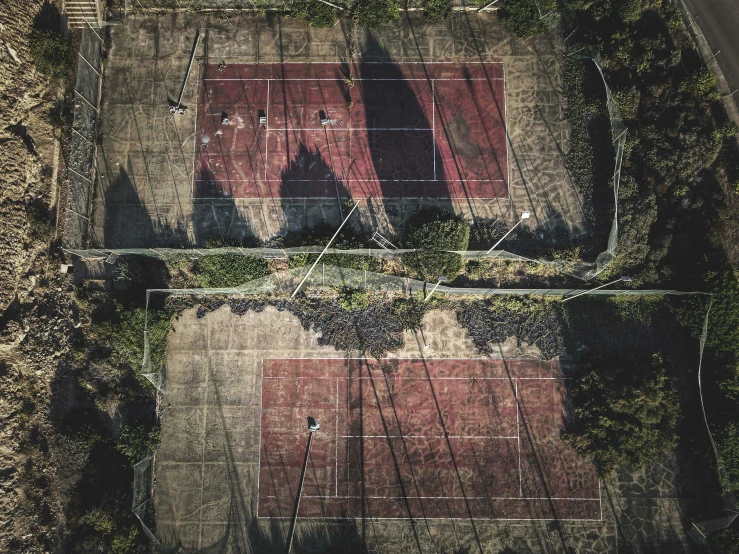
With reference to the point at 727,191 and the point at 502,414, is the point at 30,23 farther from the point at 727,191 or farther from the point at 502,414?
the point at 727,191

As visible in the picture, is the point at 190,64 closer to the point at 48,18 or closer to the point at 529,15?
the point at 48,18

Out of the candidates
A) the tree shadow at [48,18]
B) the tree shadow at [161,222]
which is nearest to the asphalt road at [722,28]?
the tree shadow at [161,222]

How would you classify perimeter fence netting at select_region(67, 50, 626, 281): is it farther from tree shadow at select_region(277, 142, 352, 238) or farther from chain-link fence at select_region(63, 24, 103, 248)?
tree shadow at select_region(277, 142, 352, 238)

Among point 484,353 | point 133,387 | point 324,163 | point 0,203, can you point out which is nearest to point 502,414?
point 484,353

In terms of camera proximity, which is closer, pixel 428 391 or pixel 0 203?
pixel 0 203

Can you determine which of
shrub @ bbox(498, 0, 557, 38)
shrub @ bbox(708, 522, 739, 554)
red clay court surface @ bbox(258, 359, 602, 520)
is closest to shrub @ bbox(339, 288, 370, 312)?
red clay court surface @ bbox(258, 359, 602, 520)

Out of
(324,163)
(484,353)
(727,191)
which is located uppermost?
(324,163)
